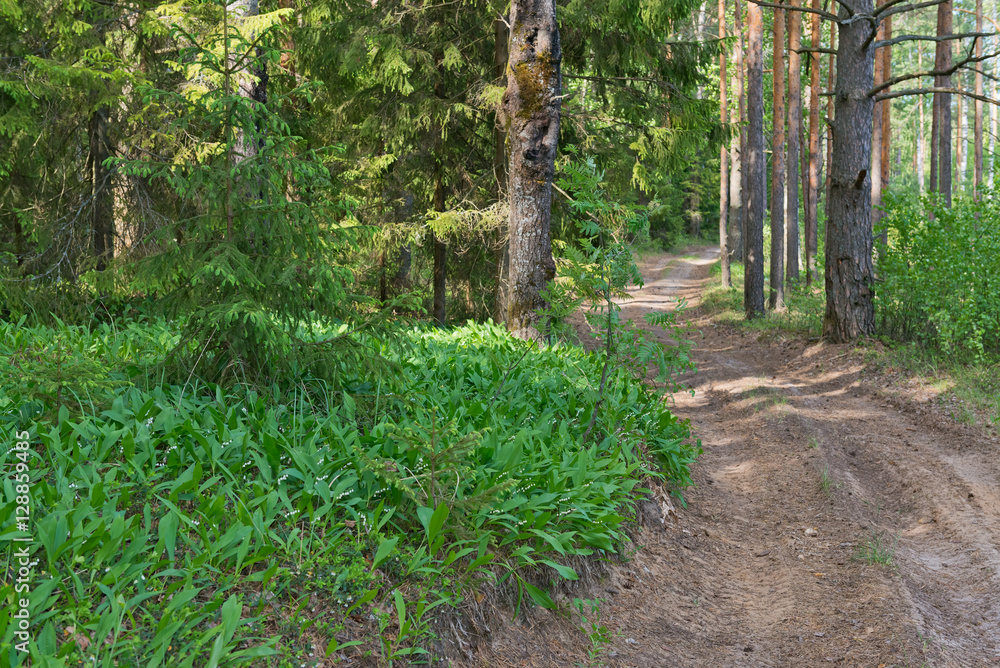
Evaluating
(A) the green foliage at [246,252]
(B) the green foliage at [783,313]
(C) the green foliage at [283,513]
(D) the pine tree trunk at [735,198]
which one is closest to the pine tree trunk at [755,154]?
(B) the green foliage at [783,313]

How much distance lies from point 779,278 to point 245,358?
1471 cm

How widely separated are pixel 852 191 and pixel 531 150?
599 centimetres

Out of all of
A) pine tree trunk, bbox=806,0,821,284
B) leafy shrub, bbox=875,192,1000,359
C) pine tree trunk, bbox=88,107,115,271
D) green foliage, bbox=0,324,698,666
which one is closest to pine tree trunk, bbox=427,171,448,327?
pine tree trunk, bbox=88,107,115,271

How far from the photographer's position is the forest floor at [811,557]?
12.6ft

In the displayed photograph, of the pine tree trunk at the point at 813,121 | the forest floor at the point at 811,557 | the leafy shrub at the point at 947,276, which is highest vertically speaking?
the pine tree trunk at the point at 813,121

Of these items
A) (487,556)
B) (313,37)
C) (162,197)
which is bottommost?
(487,556)

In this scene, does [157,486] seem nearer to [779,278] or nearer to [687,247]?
[779,278]

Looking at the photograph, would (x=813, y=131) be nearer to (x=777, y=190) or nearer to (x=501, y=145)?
(x=777, y=190)

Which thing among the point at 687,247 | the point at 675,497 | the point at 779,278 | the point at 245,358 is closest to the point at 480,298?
the point at 779,278

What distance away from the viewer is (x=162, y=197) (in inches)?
424

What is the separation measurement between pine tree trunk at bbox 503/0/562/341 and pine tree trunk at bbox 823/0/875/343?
559 cm

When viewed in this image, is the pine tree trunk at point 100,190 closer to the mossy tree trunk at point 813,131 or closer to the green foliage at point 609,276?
the green foliage at point 609,276

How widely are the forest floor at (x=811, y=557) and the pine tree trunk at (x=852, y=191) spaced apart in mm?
2484

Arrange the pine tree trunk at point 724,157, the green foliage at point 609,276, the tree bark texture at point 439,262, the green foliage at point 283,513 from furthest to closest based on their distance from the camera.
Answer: the pine tree trunk at point 724,157, the tree bark texture at point 439,262, the green foliage at point 609,276, the green foliage at point 283,513
